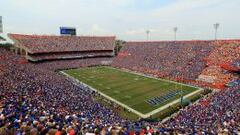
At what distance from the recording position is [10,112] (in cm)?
1287

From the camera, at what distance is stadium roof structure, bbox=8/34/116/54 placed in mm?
61009

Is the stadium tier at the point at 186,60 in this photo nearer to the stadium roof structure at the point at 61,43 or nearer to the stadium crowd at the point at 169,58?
the stadium crowd at the point at 169,58

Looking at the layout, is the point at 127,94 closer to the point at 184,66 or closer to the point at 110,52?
the point at 184,66

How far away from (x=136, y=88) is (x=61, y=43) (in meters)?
37.6

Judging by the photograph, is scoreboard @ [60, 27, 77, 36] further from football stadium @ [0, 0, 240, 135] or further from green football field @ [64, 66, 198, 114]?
green football field @ [64, 66, 198, 114]

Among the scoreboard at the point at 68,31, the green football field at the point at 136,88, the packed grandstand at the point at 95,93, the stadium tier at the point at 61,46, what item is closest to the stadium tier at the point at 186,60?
the packed grandstand at the point at 95,93

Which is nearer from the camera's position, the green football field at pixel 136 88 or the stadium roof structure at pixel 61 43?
the green football field at pixel 136 88

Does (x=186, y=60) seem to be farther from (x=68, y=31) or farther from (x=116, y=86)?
(x=68, y=31)

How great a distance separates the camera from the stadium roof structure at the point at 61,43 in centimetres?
6101

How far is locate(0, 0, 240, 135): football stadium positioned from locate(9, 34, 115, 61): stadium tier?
252 millimetres

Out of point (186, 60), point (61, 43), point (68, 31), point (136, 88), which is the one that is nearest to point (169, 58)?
point (186, 60)

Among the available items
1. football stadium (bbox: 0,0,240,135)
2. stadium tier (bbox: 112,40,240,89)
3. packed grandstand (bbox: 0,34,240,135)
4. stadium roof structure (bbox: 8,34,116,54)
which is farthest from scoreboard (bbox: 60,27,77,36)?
stadium tier (bbox: 112,40,240,89)

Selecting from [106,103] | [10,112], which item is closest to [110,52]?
[106,103]

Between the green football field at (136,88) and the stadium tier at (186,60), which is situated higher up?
the stadium tier at (186,60)
